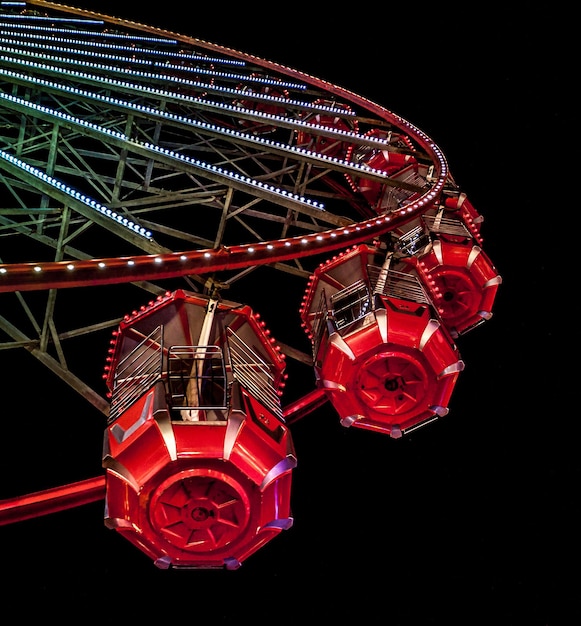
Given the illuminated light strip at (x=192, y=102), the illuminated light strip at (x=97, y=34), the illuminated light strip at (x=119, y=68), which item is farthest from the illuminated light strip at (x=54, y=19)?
the illuminated light strip at (x=192, y=102)

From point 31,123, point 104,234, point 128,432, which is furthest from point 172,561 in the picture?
point 104,234

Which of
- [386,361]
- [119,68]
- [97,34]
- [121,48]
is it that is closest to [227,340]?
[386,361]

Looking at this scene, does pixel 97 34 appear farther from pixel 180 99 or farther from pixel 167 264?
pixel 167 264

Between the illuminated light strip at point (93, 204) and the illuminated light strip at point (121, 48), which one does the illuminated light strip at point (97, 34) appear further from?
the illuminated light strip at point (93, 204)

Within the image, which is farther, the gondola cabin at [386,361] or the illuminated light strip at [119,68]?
the illuminated light strip at [119,68]

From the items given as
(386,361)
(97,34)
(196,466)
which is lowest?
(196,466)

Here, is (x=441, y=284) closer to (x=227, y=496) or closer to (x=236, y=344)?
(x=236, y=344)

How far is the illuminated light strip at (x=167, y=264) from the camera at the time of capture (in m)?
4.02

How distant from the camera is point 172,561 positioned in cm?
523

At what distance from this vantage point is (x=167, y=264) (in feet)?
15.9

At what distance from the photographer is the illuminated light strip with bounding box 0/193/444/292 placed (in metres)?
4.02

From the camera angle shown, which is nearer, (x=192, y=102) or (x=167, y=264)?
(x=167, y=264)

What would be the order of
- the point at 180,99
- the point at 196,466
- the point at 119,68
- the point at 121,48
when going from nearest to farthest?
the point at 196,466 < the point at 180,99 < the point at 119,68 < the point at 121,48

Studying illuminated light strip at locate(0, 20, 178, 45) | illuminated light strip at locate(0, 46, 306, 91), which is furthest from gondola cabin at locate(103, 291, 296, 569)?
illuminated light strip at locate(0, 20, 178, 45)
